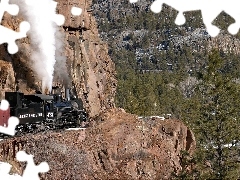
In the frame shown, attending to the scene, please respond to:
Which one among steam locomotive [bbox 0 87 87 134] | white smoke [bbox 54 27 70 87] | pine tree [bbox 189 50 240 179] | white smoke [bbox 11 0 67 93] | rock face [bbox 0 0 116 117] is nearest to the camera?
pine tree [bbox 189 50 240 179]

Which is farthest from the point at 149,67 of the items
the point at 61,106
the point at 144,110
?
the point at 61,106

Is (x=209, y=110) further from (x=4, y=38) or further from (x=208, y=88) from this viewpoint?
(x=4, y=38)

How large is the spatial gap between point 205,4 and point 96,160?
7592 millimetres

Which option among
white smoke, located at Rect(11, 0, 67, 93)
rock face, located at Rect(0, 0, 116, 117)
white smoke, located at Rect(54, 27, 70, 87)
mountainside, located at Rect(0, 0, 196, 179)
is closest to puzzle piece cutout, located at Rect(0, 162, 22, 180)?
mountainside, located at Rect(0, 0, 196, 179)

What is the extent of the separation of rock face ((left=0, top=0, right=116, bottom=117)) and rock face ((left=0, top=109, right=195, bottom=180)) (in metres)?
11.2

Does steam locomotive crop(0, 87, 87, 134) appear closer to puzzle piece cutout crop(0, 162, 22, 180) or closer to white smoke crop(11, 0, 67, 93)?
white smoke crop(11, 0, 67, 93)

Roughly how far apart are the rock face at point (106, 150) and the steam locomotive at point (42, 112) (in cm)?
304

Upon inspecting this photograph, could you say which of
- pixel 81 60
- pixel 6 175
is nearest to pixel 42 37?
pixel 81 60

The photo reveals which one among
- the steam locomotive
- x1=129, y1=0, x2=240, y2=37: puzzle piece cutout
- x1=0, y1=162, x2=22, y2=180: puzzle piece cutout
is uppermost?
x1=129, y1=0, x2=240, y2=37: puzzle piece cutout

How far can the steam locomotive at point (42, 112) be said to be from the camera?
864 inches

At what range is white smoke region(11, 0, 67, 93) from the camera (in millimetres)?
30359

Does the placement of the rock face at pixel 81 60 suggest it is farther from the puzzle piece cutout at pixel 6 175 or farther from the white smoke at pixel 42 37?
the puzzle piece cutout at pixel 6 175

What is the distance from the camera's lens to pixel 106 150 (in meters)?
19.0

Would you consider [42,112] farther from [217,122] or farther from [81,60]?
[81,60]
